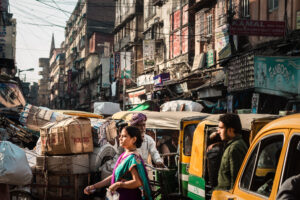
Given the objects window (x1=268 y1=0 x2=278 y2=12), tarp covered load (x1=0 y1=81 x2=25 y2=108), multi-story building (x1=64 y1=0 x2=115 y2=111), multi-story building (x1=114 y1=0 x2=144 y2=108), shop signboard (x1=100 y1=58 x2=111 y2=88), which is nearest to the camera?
window (x1=268 y1=0 x2=278 y2=12)

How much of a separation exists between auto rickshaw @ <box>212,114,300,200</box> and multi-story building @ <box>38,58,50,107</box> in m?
143

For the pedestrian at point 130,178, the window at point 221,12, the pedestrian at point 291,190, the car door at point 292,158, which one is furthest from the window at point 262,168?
the window at point 221,12

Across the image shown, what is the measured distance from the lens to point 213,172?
5770mm

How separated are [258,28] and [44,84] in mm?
142474

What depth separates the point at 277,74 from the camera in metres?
15.4

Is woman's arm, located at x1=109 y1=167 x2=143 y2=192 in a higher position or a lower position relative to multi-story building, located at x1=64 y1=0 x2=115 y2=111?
lower

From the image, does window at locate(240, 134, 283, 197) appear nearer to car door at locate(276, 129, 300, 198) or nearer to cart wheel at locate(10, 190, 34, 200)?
car door at locate(276, 129, 300, 198)

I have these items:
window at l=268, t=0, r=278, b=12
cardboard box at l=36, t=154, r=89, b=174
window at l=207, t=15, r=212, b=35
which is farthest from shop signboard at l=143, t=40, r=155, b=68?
cardboard box at l=36, t=154, r=89, b=174

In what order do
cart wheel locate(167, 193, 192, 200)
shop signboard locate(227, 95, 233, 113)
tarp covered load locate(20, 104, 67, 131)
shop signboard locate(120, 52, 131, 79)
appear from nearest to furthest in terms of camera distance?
cart wheel locate(167, 193, 192, 200)
tarp covered load locate(20, 104, 67, 131)
shop signboard locate(227, 95, 233, 113)
shop signboard locate(120, 52, 131, 79)

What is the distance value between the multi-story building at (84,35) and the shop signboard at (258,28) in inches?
1713

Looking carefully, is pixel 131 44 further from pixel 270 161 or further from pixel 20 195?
pixel 270 161

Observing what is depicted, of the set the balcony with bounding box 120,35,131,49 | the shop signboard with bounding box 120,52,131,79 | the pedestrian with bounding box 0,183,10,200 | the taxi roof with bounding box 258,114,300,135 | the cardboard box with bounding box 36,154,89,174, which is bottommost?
the pedestrian with bounding box 0,183,10,200

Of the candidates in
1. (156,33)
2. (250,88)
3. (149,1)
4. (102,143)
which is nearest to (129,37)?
(149,1)

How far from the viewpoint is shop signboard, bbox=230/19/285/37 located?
15117mm
